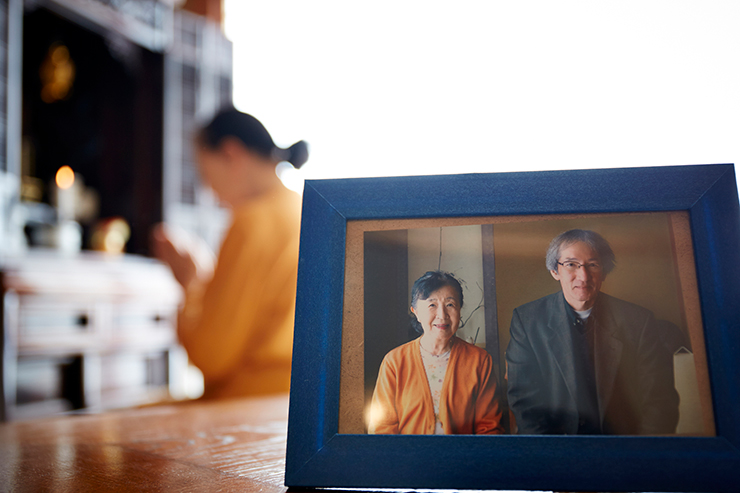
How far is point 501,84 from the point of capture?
1458 mm

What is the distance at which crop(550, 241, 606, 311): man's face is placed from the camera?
0.94 feet

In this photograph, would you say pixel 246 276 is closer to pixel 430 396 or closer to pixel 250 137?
pixel 250 137

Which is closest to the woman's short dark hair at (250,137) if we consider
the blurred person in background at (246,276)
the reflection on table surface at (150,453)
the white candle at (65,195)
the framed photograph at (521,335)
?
the blurred person in background at (246,276)

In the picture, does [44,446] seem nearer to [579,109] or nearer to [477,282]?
[477,282]

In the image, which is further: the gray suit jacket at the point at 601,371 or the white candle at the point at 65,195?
the white candle at the point at 65,195

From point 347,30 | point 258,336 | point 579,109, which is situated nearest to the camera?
point 258,336

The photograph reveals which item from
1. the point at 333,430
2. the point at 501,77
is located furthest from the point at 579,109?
the point at 333,430

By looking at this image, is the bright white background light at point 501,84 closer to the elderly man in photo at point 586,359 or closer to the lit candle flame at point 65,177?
the elderly man in photo at point 586,359

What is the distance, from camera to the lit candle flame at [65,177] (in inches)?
93.8

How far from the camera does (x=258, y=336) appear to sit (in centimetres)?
120

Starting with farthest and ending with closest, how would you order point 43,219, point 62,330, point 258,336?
point 43,219 < point 62,330 < point 258,336

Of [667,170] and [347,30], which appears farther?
[347,30]

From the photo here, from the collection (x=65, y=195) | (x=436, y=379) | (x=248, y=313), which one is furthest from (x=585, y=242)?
(x=65, y=195)

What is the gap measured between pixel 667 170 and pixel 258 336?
3.47 ft
